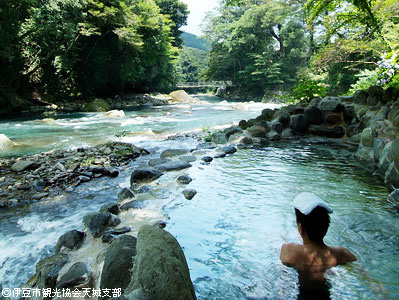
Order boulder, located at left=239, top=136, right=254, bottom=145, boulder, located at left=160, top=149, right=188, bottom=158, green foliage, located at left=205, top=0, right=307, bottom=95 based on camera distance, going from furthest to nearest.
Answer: green foliage, located at left=205, top=0, right=307, bottom=95
boulder, located at left=239, top=136, right=254, bottom=145
boulder, located at left=160, top=149, right=188, bottom=158

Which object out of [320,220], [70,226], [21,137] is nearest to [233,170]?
[70,226]

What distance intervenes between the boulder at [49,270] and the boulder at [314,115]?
7990 mm

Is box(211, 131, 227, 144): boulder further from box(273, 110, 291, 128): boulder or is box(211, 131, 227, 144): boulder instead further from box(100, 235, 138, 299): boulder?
box(100, 235, 138, 299): boulder

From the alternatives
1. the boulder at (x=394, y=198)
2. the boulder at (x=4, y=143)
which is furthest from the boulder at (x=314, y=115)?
the boulder at (x=4, y=143)

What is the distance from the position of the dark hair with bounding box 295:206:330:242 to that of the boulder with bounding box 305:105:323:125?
7303mm

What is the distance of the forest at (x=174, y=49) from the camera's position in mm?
10500

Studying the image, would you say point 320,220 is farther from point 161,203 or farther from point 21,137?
point 21,137

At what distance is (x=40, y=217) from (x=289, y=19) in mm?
35011

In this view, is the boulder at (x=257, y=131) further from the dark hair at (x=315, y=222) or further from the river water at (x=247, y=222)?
the dark hair at (x=315, y=222)

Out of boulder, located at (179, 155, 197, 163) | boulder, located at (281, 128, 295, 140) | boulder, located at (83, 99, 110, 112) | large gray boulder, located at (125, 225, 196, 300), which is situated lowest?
boulder, located at (83, 99, 110, 112)

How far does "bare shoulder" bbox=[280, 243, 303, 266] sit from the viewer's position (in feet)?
7.40

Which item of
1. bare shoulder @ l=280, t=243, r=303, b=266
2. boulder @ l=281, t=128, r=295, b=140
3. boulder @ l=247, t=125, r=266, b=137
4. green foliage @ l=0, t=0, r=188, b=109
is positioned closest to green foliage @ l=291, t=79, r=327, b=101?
boulder @ l=281, t=128, r=295, b=140

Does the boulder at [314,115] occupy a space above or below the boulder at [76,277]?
above

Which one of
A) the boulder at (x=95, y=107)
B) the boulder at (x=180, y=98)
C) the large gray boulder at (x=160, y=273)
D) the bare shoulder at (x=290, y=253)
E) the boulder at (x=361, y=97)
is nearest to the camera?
the large gray boulder at (x=160, y=273)
